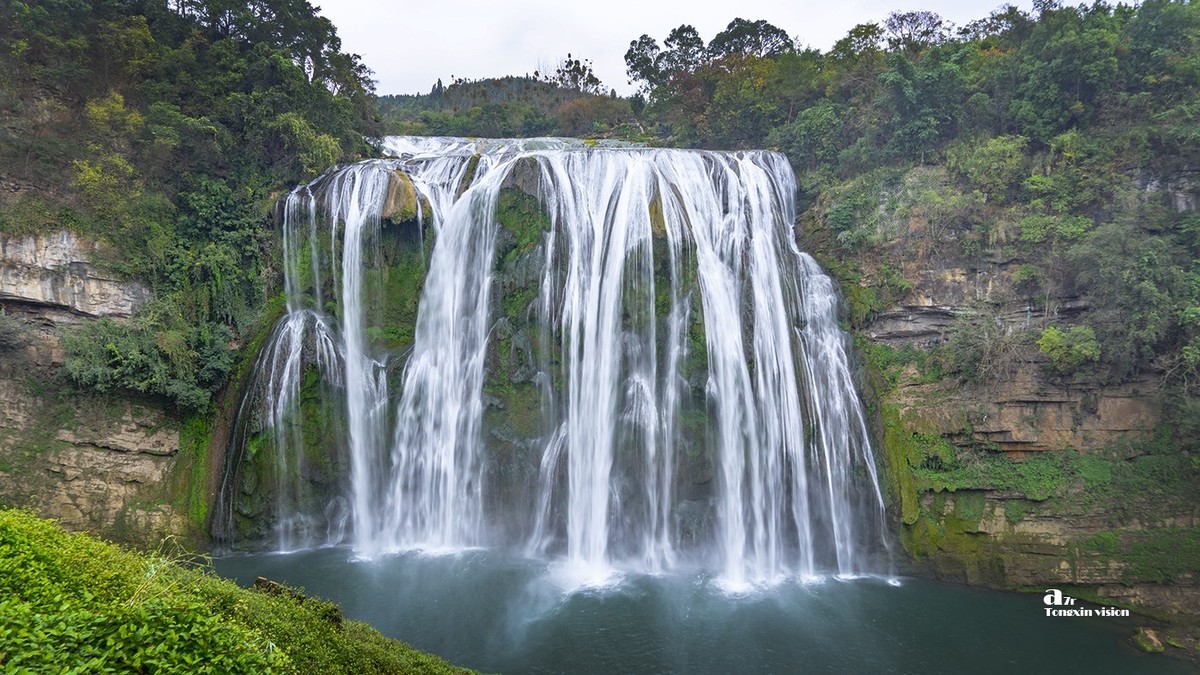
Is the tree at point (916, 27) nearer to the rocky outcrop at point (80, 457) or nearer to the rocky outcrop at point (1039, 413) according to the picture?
the rocky outcrop at point (1039, 413)

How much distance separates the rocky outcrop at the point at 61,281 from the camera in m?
14.0

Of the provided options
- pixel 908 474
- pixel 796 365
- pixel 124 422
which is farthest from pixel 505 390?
pixel 908 474

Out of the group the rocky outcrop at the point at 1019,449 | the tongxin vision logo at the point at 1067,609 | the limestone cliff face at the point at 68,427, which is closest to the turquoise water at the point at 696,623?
the tongxin vision logo at the point at 1067,609

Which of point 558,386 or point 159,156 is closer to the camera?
point 558,386

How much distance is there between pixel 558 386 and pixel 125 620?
12271 millimetres

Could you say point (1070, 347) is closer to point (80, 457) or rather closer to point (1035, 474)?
point (1035, 474)

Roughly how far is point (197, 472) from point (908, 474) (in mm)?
17684

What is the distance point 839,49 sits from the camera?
22922 millimetres

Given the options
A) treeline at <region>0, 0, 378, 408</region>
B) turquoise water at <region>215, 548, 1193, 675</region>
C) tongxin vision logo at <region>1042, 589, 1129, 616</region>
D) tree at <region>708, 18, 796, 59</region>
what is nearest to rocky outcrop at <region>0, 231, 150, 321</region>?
treeline at <region>0, 0, 378, 408</region>

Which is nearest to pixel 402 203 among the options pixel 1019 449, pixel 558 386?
pixel 558 386

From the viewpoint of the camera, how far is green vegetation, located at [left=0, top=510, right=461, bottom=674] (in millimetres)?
3234

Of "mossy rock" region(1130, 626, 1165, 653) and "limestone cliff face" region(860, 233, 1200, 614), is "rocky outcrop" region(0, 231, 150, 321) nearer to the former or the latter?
"limestone cliff face" region(860, 233, 1200, 614)

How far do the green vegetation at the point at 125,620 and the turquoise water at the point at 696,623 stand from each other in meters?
5.36

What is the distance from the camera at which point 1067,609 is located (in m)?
12.4
